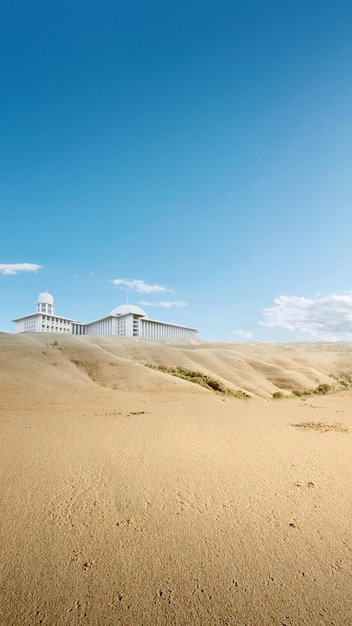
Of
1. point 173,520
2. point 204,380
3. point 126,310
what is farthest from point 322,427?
point 126,310

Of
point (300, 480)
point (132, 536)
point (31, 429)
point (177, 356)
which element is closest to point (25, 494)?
point (132, 536)

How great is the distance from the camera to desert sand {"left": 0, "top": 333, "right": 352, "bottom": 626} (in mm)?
1638

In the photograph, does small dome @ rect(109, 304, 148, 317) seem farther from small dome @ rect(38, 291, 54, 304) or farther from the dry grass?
the dry grass

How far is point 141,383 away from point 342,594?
7.99m

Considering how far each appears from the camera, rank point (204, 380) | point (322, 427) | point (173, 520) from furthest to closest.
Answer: point (204, 380)
point (322, 427)
point (173, 520)

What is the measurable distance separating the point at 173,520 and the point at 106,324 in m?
43.6

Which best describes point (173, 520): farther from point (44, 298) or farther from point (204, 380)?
point (44, 298)

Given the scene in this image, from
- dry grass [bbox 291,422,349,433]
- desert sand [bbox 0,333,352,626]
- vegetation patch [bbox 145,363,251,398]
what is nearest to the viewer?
desert sand [bbox 0,333,352,626]

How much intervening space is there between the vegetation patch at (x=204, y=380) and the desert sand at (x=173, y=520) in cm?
513

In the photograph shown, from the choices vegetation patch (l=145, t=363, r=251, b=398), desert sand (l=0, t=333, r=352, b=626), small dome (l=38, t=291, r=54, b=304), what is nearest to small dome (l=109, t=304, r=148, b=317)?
small dome (l=38, t=291, r=54, b=304)

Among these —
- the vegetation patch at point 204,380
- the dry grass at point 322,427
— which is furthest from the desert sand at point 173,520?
the vegetation patch at point 204,380

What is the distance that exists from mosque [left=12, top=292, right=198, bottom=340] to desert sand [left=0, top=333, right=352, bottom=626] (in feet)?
118

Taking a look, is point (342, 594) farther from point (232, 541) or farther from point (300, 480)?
point (300, 480)

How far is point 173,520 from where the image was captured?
7.72 ft
